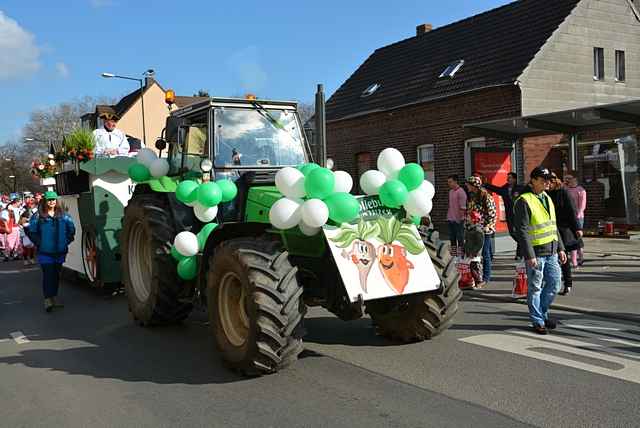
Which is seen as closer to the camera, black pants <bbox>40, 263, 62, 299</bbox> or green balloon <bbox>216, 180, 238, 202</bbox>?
green balloon <bbox>216, 180, 238, 202</bbox>

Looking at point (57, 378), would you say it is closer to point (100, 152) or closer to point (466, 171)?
point (100, 152)

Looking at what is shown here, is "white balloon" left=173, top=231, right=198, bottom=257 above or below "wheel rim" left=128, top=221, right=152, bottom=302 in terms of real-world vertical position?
above

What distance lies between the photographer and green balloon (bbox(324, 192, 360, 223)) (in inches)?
203

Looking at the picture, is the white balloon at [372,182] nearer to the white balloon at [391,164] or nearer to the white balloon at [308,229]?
the white balloon at [391,164]

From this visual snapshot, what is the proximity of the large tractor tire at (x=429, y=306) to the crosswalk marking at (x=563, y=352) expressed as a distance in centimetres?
63

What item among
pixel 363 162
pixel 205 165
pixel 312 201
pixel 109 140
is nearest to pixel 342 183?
pixel 312 201

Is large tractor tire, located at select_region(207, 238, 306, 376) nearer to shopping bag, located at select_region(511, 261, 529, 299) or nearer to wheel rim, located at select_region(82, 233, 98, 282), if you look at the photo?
shopping bag, located at select_region(511, 261, 529, 299)

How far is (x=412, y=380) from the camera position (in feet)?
16.8

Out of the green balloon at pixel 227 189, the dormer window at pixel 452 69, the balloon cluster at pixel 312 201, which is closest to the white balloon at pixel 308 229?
the balloon cluster at pixel 312 201

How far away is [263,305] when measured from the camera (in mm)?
4957

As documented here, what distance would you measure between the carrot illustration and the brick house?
30.2 feet

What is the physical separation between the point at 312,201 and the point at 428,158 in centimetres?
1569

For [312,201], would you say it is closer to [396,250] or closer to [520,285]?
[396,250]

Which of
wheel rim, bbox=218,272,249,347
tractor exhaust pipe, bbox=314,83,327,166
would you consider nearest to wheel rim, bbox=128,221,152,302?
wheel rim, bbox=218,272,249,347
